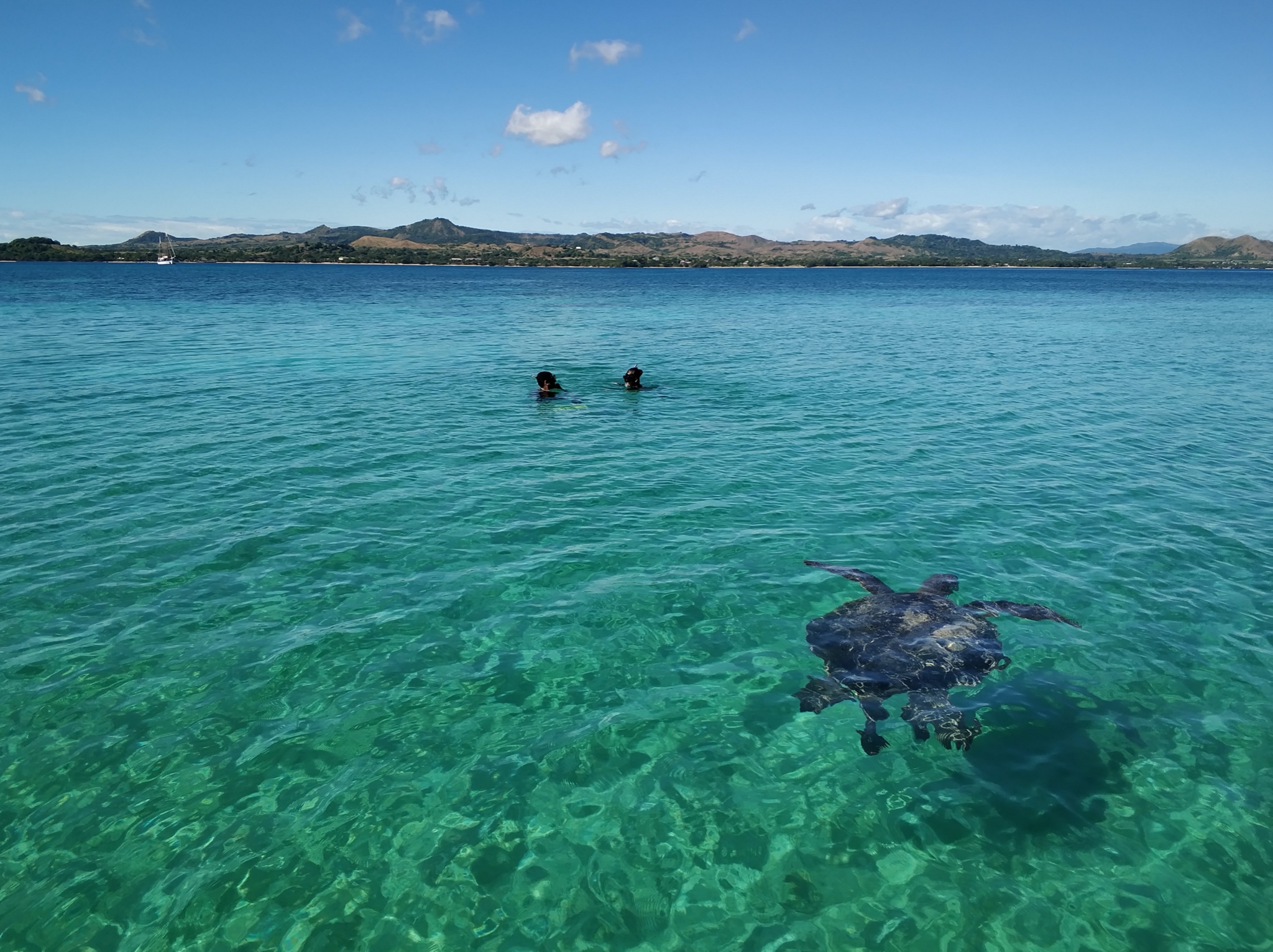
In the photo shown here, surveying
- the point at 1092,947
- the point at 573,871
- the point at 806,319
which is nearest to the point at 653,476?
the point at 573,871

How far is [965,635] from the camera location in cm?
1124

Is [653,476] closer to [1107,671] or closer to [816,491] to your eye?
[816,491]

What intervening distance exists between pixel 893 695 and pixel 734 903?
4283 mm

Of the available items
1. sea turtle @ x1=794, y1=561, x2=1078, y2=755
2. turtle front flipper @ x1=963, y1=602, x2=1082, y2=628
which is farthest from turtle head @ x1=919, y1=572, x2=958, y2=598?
turtle front flipper @ x1=963, y1=602, x2=1082, y2=628

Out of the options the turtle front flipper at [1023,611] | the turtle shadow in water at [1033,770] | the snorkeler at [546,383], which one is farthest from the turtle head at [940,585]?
the snorkeler at [546,383]

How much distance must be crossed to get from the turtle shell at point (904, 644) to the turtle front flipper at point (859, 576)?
1.28 ft

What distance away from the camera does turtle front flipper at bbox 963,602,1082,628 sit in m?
12.0

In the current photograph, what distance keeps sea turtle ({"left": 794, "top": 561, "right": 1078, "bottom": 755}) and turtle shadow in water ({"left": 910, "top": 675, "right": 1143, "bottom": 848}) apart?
44 cm

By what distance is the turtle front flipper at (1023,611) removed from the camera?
12.0 meters

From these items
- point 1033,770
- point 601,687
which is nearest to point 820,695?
point 1033,770

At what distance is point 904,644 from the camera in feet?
35.8

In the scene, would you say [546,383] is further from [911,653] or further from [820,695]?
[820,695]

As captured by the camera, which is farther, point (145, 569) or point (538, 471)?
point (538, 471)

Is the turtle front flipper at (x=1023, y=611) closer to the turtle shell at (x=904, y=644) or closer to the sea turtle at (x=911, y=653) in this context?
the sea turtle at (x=911, y=653)
